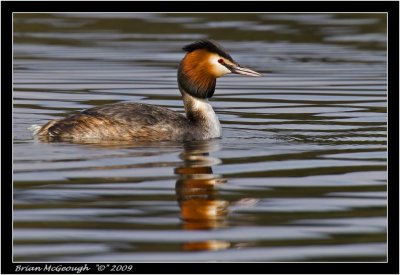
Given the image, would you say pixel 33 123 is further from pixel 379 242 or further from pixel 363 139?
pixel 379 242

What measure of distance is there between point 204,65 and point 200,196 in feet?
11.1

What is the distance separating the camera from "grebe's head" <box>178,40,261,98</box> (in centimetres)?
1297

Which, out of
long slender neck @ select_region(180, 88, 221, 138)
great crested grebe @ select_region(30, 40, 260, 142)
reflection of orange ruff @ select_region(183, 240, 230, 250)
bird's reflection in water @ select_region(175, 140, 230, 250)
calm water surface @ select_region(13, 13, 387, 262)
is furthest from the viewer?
long slender neck @ select_region(180, 88, 221, 138)

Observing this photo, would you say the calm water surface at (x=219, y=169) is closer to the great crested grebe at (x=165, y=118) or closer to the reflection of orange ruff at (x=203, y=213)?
the reflection of orange ruff at (x=203, y=213)

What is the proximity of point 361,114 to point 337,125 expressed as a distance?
1103 mm

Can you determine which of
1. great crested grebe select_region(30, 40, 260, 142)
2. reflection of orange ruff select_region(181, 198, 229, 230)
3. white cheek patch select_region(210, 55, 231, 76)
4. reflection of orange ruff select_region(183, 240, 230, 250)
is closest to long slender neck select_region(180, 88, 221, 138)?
great crested grebe select_region(30, 40, 260, 142)

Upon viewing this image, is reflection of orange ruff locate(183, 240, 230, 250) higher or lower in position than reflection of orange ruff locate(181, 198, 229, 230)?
lower

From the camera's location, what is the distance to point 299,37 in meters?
24.2

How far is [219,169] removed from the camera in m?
11.0

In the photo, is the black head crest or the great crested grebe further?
the black head crest

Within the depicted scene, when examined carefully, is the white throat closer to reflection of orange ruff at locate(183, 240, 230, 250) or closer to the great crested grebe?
the great crested grebe

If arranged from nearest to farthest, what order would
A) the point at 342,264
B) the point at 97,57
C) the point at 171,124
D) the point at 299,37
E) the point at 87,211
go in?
the point at 342,264, the point at 87,211, the point at 171,124, the point at 97,57, the point at 299,37

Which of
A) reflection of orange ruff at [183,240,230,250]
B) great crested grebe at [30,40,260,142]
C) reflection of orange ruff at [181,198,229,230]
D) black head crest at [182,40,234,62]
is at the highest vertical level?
black head crest at [182,40,234,62]

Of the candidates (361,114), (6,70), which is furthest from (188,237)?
(361,114)
